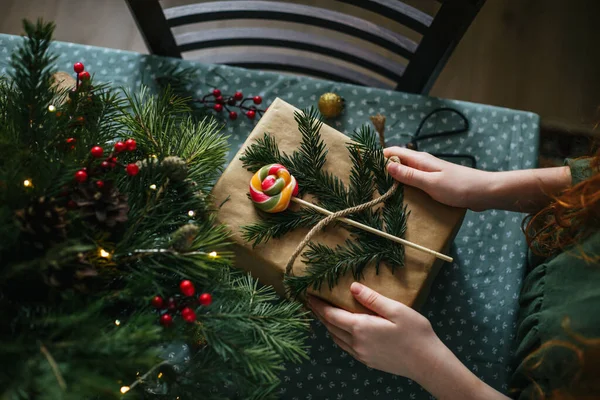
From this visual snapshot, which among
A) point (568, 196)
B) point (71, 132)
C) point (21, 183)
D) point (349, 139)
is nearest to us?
point (21, 183)

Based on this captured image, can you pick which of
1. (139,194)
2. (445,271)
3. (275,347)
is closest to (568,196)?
(445,271)

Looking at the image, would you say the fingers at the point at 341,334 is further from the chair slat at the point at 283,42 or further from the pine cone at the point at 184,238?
the chair slat at the point at 283,42

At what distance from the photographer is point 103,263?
1.80 feet

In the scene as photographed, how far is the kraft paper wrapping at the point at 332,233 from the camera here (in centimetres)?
79

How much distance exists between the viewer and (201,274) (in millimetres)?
580

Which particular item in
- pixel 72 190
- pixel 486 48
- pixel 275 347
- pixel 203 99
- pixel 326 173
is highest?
pixel 486 48

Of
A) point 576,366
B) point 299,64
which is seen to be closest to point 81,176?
point 576,366

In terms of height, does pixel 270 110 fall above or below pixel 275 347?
above

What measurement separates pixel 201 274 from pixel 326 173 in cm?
31

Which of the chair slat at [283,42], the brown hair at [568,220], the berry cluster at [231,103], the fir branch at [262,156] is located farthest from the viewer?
the chair slat at [283,42]

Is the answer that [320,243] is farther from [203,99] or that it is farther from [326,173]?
[203,99]

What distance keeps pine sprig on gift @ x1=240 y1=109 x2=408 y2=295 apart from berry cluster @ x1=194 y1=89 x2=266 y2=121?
220mm

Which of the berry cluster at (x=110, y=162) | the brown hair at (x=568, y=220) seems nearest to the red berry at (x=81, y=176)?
the berry cluster at (x=110, y=162)

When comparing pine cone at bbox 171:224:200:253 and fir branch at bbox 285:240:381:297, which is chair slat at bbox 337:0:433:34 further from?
pine cone at bbox 171:224:200:253
